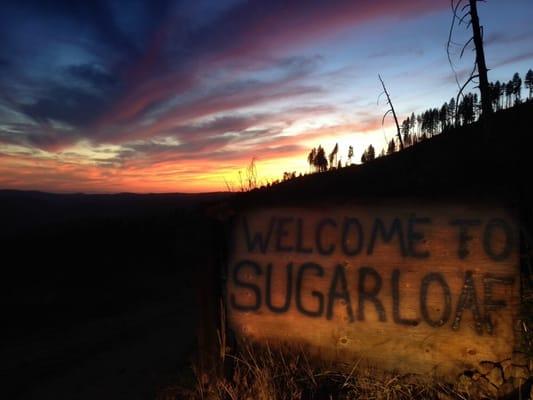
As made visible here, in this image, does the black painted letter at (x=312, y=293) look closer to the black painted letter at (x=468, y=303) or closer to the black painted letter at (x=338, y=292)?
the black painted letter at (x=338, y=292)

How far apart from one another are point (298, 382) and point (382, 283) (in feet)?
3.40

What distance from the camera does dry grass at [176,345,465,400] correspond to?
9.71ft

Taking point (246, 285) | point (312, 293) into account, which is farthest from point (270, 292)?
point (312, 293)

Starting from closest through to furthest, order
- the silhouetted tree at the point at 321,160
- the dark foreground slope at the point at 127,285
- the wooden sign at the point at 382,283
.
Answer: the wooden sign at the point at 382,283 < the dark foreground slope at the point at 127,285 < the silhouetted tree at the point at 321,160

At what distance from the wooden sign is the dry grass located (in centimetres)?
10

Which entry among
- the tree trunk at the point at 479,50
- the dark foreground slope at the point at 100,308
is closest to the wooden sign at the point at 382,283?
the dark foreground slope at the point at 100,308

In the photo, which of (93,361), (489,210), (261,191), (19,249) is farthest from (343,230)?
(19,249)

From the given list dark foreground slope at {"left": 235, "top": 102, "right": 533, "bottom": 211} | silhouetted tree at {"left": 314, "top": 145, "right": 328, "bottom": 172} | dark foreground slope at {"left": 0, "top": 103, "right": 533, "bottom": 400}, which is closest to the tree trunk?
dark foreground slope at {"left": 235, "top": 102, "right": 533, "bottom": 211}

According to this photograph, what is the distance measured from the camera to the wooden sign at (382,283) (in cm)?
286

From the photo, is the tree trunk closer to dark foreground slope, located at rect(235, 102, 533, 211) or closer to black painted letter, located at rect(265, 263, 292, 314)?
dark foreground slope, located at rect(235, 102, 533, 211)

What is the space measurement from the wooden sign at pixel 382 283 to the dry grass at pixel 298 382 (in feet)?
0.32

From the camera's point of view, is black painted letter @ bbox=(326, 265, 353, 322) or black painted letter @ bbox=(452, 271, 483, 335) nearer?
black painted letter @ bbox=(452, 271, 483, 335)

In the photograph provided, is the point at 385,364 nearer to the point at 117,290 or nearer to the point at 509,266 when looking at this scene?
the point at 509,266

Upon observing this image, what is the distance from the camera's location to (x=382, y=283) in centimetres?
306
